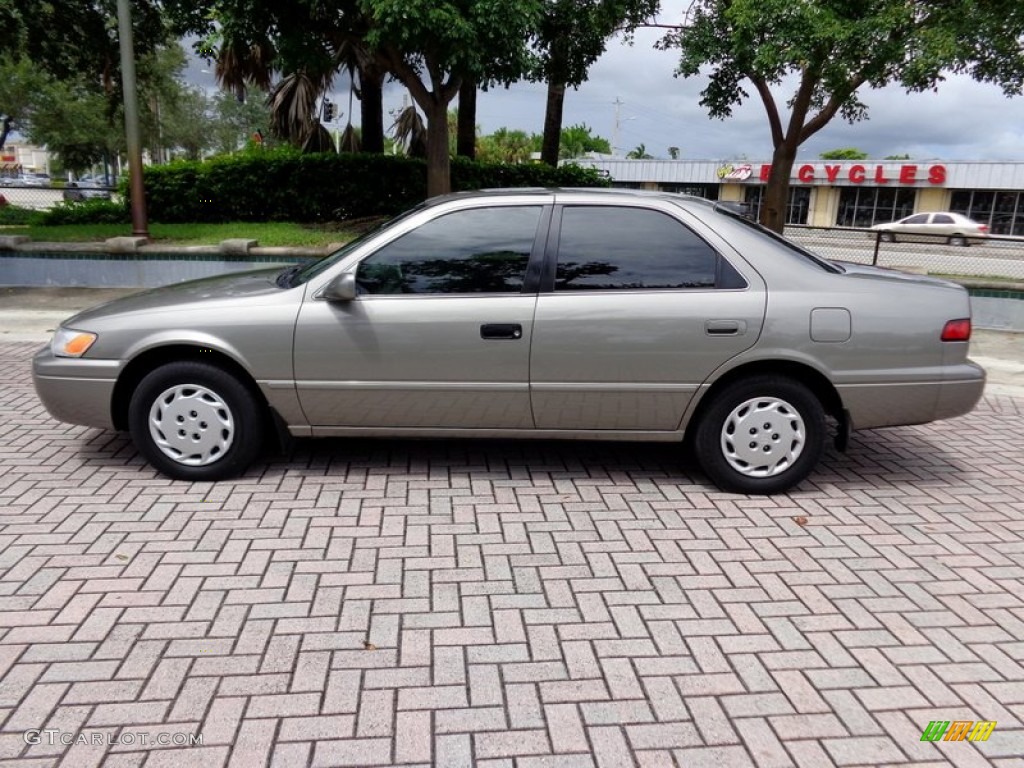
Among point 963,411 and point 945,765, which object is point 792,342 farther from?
point 945,765

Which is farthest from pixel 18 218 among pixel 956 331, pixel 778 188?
pixel 956 331

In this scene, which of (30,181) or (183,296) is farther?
(30,181)

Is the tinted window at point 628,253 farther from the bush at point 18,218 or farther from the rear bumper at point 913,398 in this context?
the bush at point 18,218

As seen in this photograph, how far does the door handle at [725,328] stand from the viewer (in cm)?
432

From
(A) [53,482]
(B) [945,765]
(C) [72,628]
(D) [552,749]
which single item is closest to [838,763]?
(B) [945,765]

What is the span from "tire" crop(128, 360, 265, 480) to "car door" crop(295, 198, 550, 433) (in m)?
0.36

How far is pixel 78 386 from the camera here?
177 inches

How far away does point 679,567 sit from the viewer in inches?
146

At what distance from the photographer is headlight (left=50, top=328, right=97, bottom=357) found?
4.48 metres

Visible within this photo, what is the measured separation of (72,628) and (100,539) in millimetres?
829

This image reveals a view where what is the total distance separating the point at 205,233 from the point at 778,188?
9.44 m

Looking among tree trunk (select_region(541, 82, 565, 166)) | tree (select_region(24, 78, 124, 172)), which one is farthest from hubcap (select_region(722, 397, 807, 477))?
tree (select_region(24, 78, 124, 172))

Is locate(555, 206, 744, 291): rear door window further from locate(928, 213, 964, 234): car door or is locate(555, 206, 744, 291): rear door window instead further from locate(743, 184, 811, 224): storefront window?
locate(743, 184, 811, 224): storefront window

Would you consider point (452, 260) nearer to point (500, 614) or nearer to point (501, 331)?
point (501, 331)
